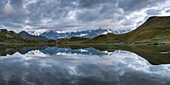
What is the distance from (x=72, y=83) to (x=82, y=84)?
1.06 metres

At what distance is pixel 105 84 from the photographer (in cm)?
1323

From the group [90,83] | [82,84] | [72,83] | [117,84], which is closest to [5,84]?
[72,83]

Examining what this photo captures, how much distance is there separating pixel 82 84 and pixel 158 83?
7.71 m

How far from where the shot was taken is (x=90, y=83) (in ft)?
44.4

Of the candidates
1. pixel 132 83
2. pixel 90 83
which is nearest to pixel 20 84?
pixel 90 83

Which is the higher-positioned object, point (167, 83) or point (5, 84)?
point (5, 84)

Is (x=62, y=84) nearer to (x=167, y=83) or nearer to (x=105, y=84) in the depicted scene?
(x=105, y=84)

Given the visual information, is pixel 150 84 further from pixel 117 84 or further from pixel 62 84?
pixel 62 84

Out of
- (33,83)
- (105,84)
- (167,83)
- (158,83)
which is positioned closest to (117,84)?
(105,84)

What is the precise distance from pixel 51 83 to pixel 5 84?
4.46 metres

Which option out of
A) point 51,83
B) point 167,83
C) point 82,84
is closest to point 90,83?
point 82,84

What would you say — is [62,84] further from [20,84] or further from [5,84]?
[5,84]

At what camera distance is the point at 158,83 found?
44.2 ft

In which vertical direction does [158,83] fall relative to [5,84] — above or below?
below
